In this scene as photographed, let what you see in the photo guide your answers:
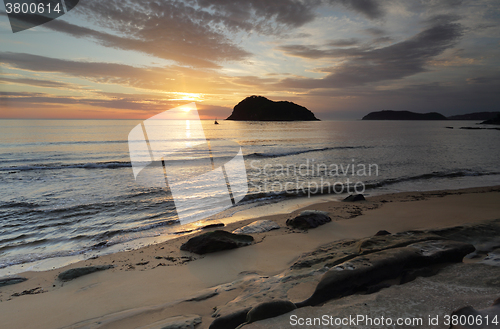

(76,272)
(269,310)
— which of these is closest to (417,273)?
(269,310)

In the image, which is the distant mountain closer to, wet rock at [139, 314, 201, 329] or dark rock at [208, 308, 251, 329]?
wet rock at [139, 314, 201, 329]

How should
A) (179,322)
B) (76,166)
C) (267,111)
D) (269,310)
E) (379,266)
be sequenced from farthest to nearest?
(267,111)
(76,166)
(379,266)
(179,322)
(269,310)

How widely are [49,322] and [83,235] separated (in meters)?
3.97

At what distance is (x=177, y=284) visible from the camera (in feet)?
13.9

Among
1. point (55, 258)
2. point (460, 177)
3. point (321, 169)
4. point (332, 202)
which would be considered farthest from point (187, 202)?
point (460, 177)

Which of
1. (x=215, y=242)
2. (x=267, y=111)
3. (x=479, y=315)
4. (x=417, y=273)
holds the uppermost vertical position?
(x=267, y=111)

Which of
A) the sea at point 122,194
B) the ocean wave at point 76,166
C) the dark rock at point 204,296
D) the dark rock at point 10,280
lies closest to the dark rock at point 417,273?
the dark rock at point 204,296

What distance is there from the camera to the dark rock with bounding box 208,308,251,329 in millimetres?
2801

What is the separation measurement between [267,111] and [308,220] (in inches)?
6053

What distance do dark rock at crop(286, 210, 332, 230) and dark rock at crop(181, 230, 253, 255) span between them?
5.27ft

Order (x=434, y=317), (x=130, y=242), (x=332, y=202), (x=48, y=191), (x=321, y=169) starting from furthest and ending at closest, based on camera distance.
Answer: (x=321, y=169) → (x=48, y=191) → (x=332, y=202) → (x=130, y=242) → (x=434, y=317)

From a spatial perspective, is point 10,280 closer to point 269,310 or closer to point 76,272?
point 76,272

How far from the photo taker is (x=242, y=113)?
170 meters

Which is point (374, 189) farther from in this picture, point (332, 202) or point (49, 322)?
point (49, 322)
